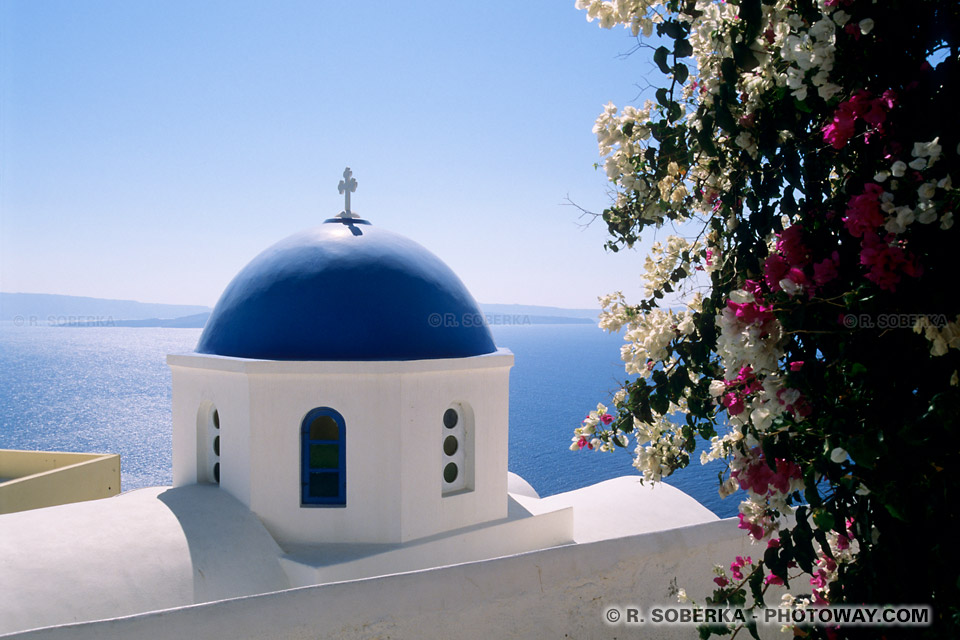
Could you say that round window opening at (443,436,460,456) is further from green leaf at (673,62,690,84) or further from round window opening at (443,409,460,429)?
green leaf at (673,62,690,84)

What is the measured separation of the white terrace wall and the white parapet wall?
5.89 meters

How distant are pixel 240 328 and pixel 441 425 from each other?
270cm

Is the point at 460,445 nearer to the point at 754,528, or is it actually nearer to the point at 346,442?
the point at 346,442

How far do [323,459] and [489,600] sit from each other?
9.43 feet

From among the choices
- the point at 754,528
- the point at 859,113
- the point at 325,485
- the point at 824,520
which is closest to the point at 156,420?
the point at 325,485

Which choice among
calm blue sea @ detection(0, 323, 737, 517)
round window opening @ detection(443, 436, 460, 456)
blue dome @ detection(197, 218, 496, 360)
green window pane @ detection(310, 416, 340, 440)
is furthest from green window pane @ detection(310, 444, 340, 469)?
calm blue sea @ detection(0, 323, 737, 517)

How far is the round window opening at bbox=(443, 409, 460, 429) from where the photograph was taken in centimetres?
816

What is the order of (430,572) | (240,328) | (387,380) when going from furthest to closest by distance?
(240,328)
(387,380)
(430,572)

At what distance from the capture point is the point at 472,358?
8.07 metres

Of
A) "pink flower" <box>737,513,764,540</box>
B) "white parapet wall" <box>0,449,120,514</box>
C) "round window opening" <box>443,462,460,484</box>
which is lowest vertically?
"white parapet wall" <box>0,449,120,514</box>

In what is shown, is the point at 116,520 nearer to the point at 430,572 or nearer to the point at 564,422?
the point at 430,572

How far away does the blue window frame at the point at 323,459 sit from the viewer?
7.50 m

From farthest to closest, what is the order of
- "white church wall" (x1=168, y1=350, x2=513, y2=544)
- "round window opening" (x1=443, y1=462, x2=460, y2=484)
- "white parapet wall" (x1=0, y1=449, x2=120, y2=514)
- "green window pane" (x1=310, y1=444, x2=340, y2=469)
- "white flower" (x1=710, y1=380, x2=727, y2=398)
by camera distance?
"white parapet wall" (x1=0, y1=449, x2=120, y2=514) < "round window opening" (x1=443, y1=462, x2=460, y2=484) < "green window pane" (x1=310, y1=444, x2=340, y2=469) < "white church wall" (x1=168, y1=350, x2=513, y2=544) < "white flower" (x1=710, y1=380, x2=727, y2=398)

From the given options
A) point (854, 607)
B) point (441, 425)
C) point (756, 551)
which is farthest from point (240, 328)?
point (854, 607)
